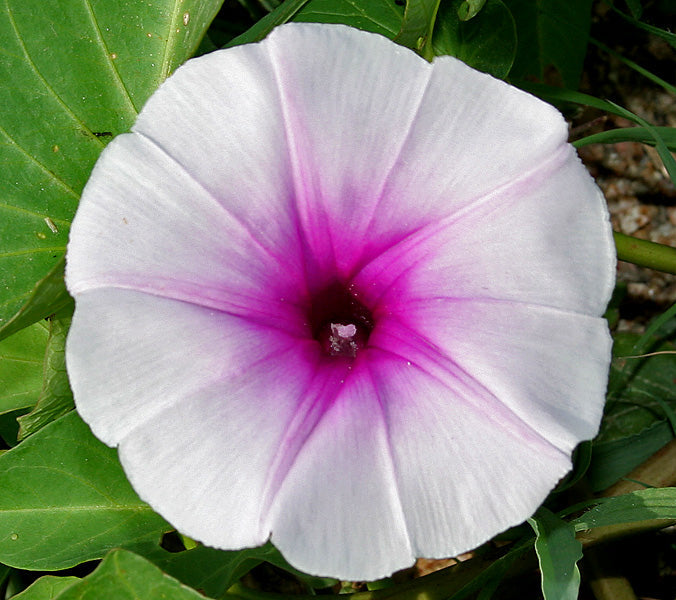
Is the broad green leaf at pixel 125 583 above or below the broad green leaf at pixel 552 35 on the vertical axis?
below

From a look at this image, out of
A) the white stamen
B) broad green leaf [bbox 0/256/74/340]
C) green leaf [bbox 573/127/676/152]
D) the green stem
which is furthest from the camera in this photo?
the green stem

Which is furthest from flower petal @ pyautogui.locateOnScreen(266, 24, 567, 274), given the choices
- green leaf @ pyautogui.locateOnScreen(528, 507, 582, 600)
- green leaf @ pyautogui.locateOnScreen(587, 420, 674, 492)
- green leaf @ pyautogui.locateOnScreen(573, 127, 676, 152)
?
green leaf @ pyautogui.locateOnScreen(587, 420, 674, 492)

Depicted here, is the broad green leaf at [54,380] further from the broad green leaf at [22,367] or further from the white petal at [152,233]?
the white petal at [152,233]

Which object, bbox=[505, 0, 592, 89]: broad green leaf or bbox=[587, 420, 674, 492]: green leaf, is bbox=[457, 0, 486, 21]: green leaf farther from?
bbox=[587, 420, 674, 492]: green leaf

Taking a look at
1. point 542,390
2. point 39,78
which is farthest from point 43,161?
point 542,390

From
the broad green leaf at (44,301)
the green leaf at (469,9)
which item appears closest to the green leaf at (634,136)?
the green leaf at (469,9)
